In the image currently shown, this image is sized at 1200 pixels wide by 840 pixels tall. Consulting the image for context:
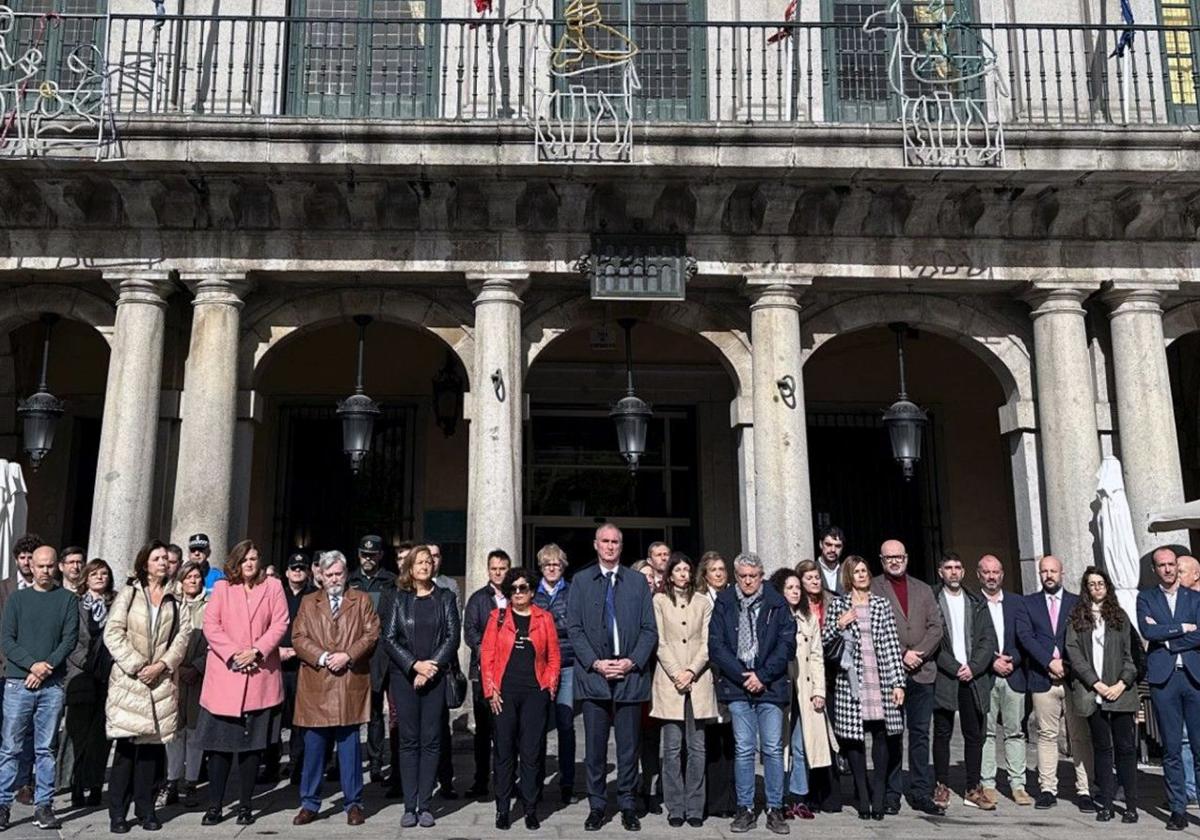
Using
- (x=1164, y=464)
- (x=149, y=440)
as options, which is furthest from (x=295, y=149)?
(x=1164, y=464)

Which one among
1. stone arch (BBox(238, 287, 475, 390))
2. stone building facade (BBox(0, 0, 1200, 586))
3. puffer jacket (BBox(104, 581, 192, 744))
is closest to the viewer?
puffer jacket (BBox(104, 581, 192, 744))

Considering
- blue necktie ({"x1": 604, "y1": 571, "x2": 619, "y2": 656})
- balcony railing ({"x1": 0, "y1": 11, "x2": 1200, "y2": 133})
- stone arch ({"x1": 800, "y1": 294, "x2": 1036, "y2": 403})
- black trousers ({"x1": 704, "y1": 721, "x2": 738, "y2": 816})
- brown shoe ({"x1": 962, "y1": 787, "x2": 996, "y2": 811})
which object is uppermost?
balcony railing ({"x1": 0, "y1": 11, "x2": 1200, "y2": 133})

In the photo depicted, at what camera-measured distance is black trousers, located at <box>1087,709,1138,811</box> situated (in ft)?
22.4

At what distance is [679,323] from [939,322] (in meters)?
2.78

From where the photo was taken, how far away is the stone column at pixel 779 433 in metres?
10.0

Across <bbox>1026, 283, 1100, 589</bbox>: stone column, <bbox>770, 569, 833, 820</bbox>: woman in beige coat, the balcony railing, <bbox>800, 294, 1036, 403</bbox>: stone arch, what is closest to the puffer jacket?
<bbox>770, 569, 833, 820</bbox>: woman in beige coat

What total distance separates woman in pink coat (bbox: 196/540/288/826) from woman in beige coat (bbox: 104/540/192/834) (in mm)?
225

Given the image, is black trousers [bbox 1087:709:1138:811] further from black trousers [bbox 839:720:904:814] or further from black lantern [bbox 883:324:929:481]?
black lantern [bbox 883:324:929:481]

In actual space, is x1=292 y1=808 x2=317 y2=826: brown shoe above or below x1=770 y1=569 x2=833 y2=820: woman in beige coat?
below

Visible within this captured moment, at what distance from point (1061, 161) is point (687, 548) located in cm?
669

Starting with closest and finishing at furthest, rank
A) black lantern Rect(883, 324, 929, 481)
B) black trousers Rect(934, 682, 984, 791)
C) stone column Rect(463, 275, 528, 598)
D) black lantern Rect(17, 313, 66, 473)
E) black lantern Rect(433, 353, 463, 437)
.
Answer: black trousers Rect(934, 682, 984, 791), stone column Rect(463, 275, 528, 598), black lantern Rect(17, 313, 66, 473), black lantern Rect(883, 324, 929, 481), black lantern Rect(433, 353, 463, 437)

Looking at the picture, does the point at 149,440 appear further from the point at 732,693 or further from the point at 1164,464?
the point at 1164,464

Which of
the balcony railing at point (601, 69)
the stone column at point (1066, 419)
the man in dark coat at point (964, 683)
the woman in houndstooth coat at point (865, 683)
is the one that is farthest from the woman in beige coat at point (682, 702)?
the balcony railing at point (601, 69)

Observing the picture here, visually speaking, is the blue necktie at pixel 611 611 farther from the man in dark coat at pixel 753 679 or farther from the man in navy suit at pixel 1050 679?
the man in navy suit at pixel 1050 679
